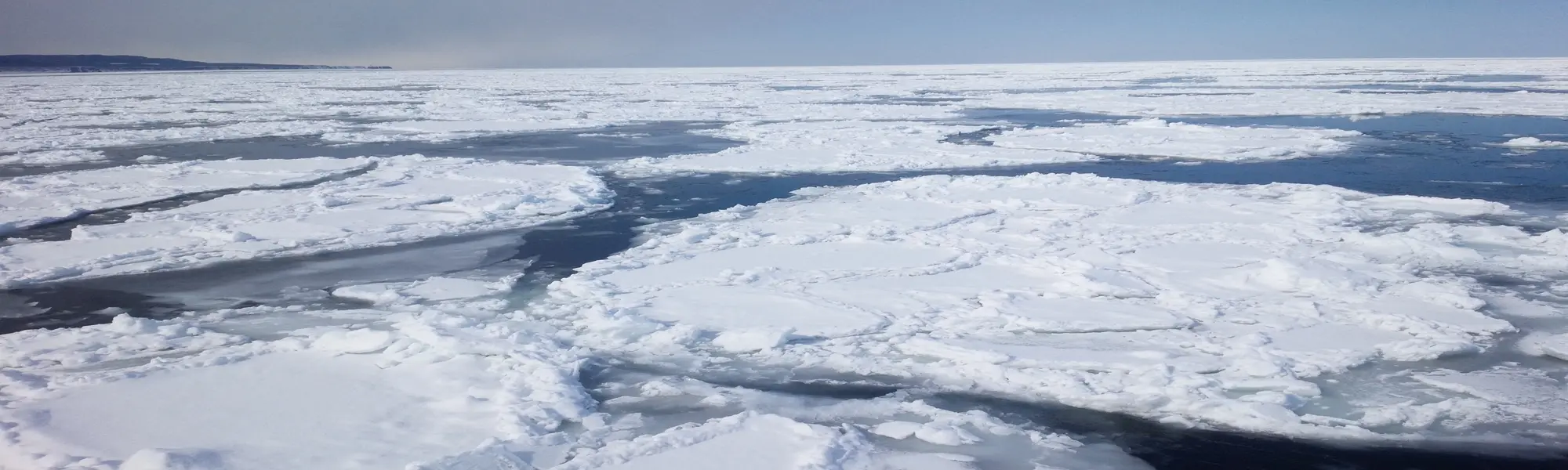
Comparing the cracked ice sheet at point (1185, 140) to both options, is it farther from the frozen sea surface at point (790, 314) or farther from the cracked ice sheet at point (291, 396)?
the cracked ice sheet at point (291, 396)

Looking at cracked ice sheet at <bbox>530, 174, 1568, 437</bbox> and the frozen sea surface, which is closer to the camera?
the frozen sea surface

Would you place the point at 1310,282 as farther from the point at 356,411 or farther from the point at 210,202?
the point at 210,202

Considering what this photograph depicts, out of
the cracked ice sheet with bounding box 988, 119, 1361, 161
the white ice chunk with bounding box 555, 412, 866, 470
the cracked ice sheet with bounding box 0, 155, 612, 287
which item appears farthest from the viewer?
the cracked ice sheet with bounding box 988, 119, 1361, 161

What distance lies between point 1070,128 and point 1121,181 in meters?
7.54

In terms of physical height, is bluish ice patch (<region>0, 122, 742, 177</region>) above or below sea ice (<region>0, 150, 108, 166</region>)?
above

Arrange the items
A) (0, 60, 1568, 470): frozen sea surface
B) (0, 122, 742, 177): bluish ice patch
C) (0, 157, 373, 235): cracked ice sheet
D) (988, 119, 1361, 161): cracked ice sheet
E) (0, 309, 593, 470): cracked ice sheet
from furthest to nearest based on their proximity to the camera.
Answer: (0, 122, 742, 177): bluish ice patch → (988, 119, 1361, 161): cracked ice sheet → (0, 157, 373, 235): cracked ice sheet → (0, 60, 1568, 470): frozen sea surface → (0, 309, 593, 470): cracked ice sheet

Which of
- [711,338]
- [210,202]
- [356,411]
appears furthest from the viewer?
[210,202]

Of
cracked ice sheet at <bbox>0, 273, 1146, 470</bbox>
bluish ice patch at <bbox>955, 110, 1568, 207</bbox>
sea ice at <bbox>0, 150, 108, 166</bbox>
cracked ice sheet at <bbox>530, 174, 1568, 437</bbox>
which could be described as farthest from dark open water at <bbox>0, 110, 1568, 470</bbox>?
sea ice at <bbox>0, 150, 108, 166</bbox>

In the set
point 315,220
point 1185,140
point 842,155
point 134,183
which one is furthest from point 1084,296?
point 1185,140

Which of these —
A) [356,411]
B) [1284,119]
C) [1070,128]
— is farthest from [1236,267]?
[1284,119]

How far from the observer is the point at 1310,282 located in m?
5.71

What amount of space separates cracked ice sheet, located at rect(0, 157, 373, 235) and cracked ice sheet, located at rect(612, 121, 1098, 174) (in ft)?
11.7

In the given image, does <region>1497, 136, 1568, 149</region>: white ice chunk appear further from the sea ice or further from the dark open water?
the sea ice

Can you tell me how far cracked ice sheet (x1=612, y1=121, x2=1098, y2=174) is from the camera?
1183 cm
